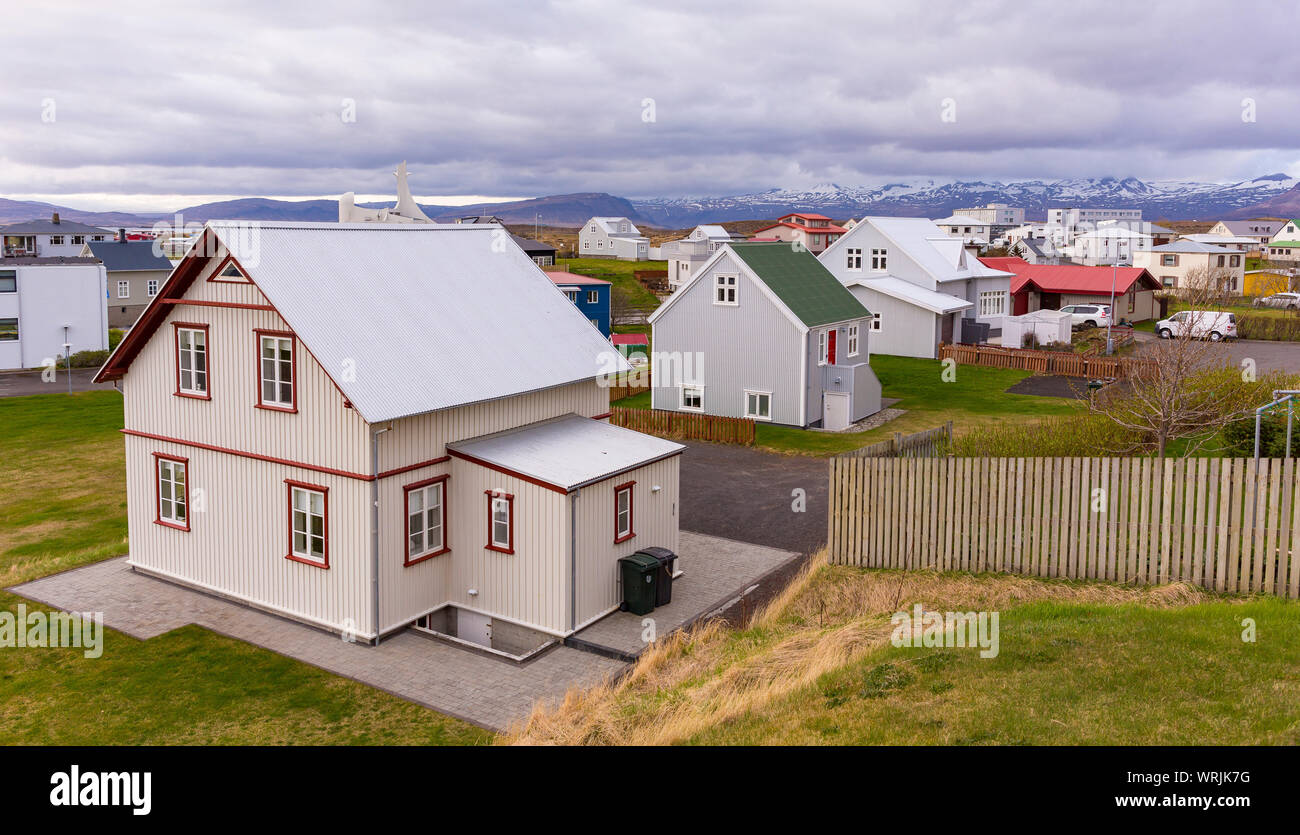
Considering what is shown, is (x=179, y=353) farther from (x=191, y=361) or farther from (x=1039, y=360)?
(x=1039, y=360)

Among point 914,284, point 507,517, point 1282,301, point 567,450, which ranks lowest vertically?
point 507,517

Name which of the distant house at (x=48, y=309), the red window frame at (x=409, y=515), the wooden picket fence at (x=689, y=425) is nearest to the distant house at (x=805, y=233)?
the distant house at (x=48, y=309)

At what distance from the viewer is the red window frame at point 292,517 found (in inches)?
738

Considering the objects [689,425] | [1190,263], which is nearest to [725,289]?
[689,425]

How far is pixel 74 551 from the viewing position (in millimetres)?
24125

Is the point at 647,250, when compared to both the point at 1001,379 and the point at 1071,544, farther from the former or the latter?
the point at 1071,544

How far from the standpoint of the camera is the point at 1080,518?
54.0ft

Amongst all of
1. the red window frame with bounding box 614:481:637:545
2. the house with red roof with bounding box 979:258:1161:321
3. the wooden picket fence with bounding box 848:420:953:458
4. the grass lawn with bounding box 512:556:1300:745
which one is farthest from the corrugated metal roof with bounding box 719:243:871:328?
the house with red roof with bounding box 979:258:1161:321

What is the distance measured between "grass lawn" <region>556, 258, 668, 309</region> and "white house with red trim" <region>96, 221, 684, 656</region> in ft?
166

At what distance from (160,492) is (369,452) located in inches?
269

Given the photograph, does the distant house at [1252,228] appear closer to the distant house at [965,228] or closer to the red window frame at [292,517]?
the distant house at [965,228]

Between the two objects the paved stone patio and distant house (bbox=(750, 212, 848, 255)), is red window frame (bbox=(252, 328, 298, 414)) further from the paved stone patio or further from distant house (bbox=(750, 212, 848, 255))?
distant house (bbox=(750, 212, 848, 255))

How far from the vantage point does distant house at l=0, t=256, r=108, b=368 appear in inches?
2244
